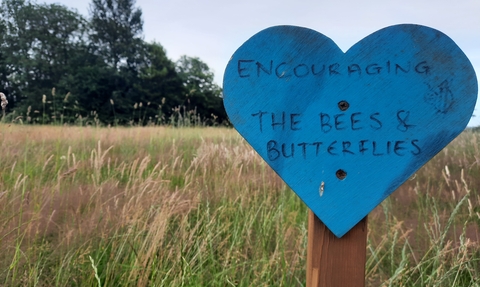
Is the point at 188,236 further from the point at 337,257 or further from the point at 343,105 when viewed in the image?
the point at 343,105

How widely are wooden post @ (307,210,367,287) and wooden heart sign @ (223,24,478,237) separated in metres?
0.05

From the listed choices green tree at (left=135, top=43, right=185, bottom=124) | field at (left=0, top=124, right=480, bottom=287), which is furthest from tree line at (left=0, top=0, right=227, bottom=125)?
field at (left=0, top=124, right=480, bottom=287)

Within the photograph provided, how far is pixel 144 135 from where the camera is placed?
548 centimetres

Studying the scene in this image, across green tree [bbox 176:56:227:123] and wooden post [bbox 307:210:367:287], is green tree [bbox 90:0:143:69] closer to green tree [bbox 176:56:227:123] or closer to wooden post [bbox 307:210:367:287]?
green tree [bbox 176:56:227:123]

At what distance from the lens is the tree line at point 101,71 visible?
21.6 meters

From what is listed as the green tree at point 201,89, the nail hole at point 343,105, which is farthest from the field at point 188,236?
the green tree at point 201,89

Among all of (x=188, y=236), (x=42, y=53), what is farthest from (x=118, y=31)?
(x=188, y=236)

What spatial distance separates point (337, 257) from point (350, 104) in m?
0.39

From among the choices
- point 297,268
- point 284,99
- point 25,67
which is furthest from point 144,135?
point 25,67

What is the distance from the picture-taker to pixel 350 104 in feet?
2.66

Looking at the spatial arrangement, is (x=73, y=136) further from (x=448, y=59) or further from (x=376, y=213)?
(x=448, y=59)

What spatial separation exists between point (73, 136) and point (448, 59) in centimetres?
485

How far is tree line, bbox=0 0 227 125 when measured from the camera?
2158cm

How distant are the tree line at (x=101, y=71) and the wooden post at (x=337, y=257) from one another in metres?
20.1
